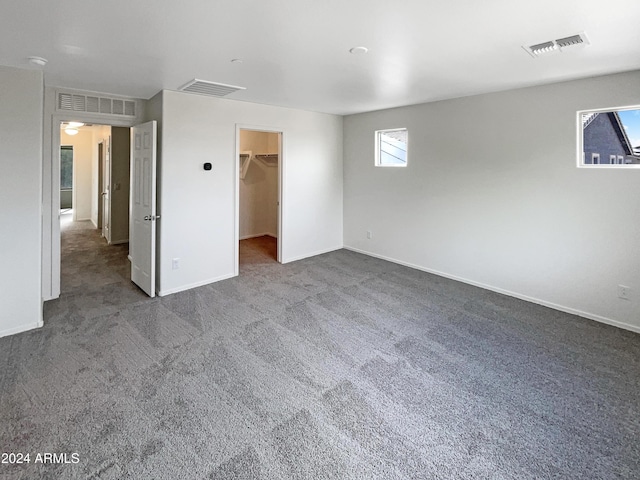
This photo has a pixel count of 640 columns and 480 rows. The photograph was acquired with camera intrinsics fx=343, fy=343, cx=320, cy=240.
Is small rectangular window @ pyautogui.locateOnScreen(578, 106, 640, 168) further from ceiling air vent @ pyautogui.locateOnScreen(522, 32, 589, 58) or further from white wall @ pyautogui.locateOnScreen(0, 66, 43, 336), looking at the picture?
white wall @ pyautogui.locateOnScreen(0, 66, 43, 336)

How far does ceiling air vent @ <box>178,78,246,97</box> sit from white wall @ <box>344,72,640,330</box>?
260cm

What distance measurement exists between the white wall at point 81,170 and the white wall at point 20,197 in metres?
6.88

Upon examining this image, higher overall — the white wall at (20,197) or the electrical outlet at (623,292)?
the white wall at (20,197)

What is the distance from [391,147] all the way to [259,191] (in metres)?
3.43

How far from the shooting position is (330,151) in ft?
20.0

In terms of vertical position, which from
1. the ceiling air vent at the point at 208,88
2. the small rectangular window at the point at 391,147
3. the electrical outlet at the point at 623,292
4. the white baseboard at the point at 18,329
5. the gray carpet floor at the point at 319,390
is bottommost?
the gray carpet floor at the point at 319,390

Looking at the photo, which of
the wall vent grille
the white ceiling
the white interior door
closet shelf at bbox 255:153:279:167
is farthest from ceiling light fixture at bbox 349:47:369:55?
closet shelf at bbox 255:153:279:167

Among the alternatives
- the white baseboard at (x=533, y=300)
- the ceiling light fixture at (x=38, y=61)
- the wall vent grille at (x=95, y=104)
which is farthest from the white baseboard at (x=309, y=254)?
the ceiling light fixture at (x=38, y=61)

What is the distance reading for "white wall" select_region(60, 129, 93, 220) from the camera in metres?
8.97

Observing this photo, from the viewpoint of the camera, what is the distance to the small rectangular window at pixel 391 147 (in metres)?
5.38

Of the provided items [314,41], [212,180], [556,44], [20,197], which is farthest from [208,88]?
[556,44]

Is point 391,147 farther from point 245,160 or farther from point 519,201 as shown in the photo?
point 245,160

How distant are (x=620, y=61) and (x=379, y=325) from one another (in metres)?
3.15

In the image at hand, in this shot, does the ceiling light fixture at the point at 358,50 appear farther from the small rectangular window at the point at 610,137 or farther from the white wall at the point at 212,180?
the small rectangular window at the point at 610,137
